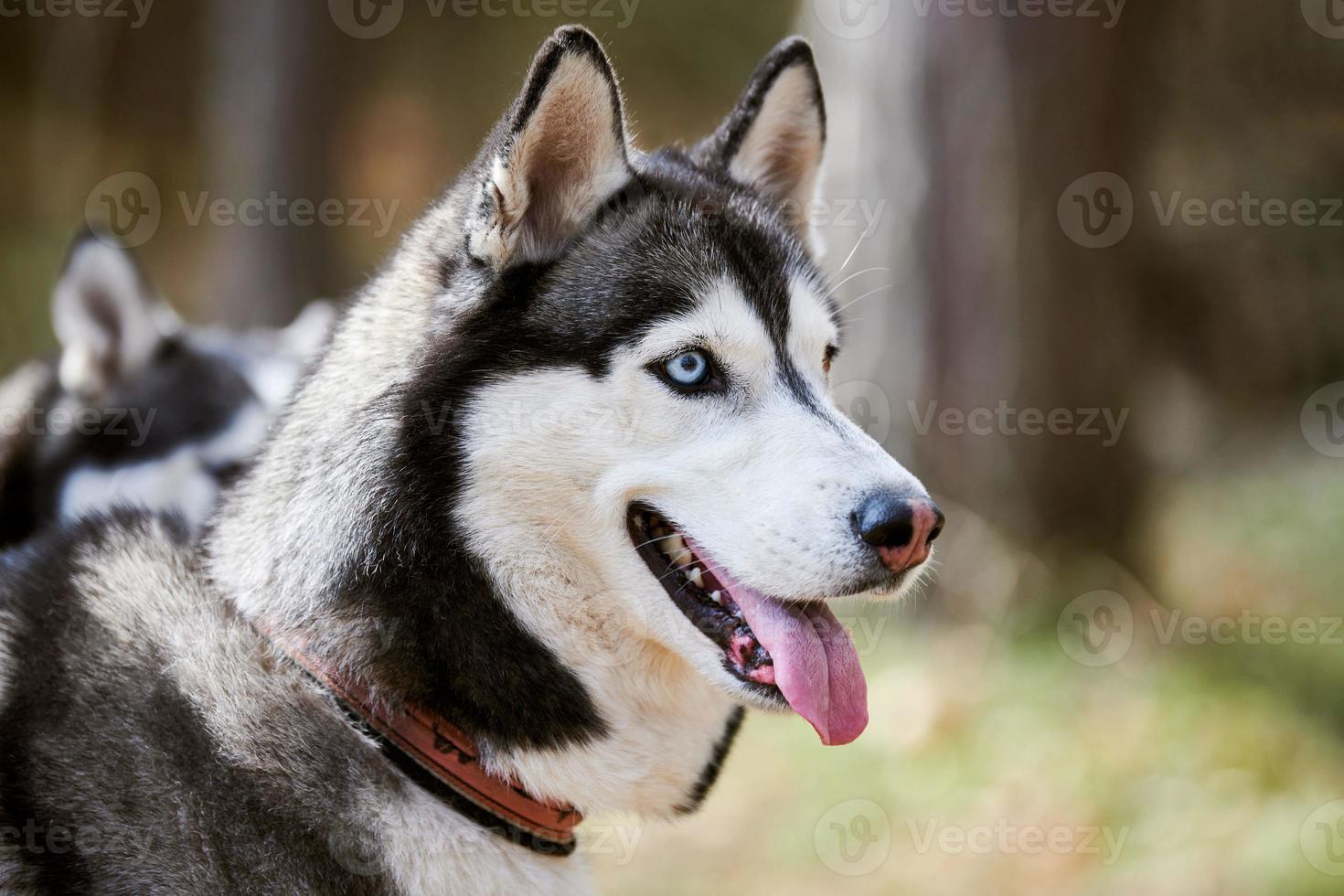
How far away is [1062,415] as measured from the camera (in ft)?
18.9

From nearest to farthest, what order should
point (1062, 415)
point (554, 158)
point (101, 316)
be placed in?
point (554, 158), point (101, 316), point (1062, 415)

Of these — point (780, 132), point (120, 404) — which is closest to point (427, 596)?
point (780, 132)

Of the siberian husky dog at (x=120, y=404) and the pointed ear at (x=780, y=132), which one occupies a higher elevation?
the pointed ear at (x=780, y=132)

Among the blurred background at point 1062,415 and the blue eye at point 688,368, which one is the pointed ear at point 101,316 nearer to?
the blurred background at point 1062,415

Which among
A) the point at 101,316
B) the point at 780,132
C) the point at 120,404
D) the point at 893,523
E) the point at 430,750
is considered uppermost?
the point at 780,132

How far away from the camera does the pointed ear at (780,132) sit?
2.85m

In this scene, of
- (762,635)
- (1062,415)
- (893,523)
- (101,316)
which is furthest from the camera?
(1062,415)

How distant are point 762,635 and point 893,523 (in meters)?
0.36

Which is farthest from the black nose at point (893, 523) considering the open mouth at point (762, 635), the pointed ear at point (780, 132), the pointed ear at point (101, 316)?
the pointed ear at point (101, 316)

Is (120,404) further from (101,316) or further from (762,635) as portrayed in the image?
(762,635)

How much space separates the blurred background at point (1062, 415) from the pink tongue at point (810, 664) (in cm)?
105

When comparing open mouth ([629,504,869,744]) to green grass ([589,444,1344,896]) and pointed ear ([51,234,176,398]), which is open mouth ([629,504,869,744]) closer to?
green grass ([589,444,1344,896])

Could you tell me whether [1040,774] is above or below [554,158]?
below

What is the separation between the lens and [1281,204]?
8.76m
